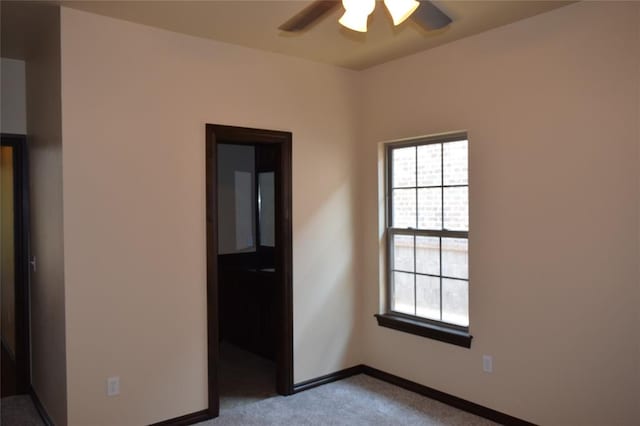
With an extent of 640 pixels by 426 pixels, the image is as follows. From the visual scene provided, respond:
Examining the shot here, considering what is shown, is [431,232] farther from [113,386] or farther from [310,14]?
[113,386]

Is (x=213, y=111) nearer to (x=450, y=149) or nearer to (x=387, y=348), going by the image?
(x=450, y=149)

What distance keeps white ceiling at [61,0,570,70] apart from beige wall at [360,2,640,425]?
0.21 metres

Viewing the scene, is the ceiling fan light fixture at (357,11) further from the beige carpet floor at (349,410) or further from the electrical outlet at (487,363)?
the beige carpet floor at (349,410)

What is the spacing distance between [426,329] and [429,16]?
92.7 inches

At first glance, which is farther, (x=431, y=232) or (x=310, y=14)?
(x=431, y=232)

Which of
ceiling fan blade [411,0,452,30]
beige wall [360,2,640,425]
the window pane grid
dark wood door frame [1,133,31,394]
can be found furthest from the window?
dark wood door frame [1,133,31,394]

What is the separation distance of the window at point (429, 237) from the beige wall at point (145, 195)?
84 centimetres

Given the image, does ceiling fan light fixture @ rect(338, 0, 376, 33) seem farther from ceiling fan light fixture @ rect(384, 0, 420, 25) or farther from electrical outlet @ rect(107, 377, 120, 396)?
electrical outlet @ rect(107, 377, 120, 396)

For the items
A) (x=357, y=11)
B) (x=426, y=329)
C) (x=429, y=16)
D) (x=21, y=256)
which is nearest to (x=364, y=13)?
(x=357, y=11)

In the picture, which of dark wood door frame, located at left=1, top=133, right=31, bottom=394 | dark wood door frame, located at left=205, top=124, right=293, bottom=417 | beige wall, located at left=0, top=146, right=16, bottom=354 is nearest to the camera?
dark wood door frame, located at left=205, top=124, right=293, bottom=417

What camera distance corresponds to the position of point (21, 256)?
151 inches

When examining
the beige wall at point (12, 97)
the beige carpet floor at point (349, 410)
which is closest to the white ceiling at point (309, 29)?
the beige wall at point (12, 97)

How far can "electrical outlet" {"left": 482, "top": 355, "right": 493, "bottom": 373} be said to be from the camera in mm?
3254

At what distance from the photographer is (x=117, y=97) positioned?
2.96 metres
